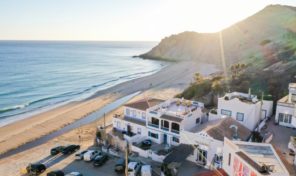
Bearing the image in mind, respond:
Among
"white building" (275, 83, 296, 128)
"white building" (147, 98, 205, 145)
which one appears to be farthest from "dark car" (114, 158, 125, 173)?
"white building" (275, 83, 296, 128)

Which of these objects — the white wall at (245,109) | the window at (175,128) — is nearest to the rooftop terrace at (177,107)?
the window at (175,128)

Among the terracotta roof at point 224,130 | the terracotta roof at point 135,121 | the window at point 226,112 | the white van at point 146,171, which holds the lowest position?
the white van at point 146,171

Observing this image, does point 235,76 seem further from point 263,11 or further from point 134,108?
point 263,11

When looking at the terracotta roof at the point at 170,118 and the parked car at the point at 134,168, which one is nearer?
the parked car at the point at 134,168

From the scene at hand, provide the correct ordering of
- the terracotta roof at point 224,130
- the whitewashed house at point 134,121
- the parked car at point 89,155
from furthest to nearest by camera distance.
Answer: the whitewashed house at point 134,121 → the parked car at point 89,155 → the terracotta roof at point 224,130

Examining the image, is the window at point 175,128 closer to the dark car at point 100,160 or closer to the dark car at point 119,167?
the dark car at point 119,167

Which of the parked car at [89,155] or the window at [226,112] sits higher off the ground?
the window at [226,112]

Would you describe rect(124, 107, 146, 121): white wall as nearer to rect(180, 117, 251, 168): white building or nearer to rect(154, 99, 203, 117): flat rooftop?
rect(154, 99, 203, 117): flat rooftop
